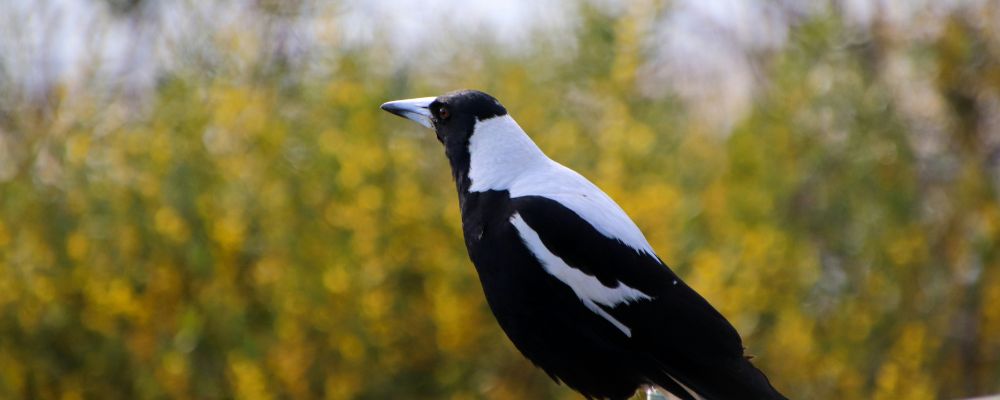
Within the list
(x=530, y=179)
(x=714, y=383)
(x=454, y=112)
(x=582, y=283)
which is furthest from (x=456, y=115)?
(x=714, y=383)

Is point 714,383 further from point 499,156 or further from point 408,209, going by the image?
point 408,209

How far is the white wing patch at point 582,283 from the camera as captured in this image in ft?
7.55

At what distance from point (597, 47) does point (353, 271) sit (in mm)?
1103

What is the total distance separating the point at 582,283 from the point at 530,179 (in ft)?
0.71

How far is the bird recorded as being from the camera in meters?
2.31

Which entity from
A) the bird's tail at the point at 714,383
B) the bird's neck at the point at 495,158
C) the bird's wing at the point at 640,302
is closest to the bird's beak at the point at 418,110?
the bird's neck at the point at 495,158

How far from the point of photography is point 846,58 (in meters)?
5.02

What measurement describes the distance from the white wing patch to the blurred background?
1317mm

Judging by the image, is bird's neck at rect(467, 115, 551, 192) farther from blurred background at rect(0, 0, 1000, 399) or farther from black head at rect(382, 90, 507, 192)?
blurred background at rect(0, 0, 1000, 399)

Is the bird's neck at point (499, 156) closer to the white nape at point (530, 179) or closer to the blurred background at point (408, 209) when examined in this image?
the white nape at point (530, 179)

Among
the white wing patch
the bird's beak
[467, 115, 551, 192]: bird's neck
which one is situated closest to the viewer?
the white wing patch

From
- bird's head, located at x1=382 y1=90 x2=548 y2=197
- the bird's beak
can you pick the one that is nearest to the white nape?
bird's head, located at x1=382 y1=90 x2=548 y2=197

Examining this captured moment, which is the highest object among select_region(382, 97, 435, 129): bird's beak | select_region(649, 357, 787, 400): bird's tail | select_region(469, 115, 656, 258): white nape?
select_region(382, 97, 435, 129): bird's beak

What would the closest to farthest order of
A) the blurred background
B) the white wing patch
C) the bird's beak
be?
the white wing patch
the bird's beak
the blurred background
